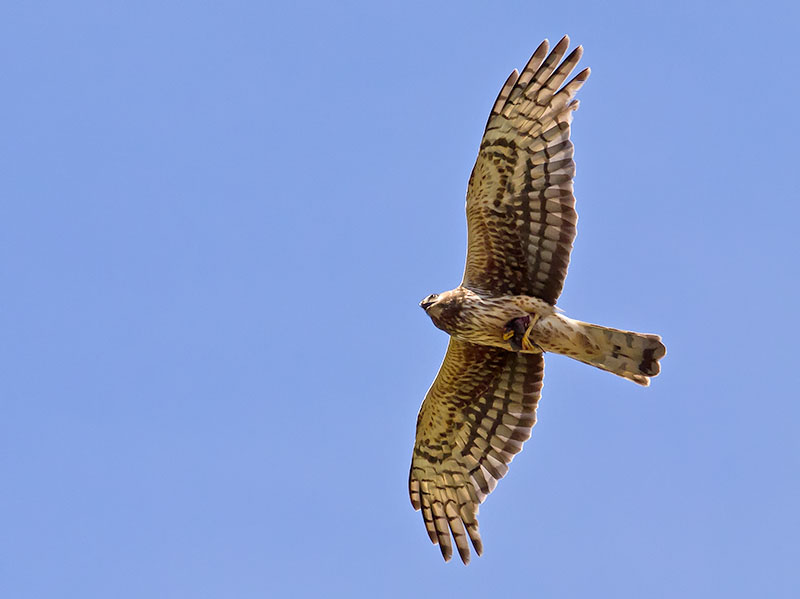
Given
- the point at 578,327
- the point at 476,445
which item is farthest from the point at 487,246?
the point at 476,445

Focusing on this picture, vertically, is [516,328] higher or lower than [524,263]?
lower

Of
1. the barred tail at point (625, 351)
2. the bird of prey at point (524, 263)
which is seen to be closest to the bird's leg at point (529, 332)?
the bird of prey at point (524, 263)

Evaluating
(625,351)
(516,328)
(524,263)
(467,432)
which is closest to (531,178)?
(524,263)

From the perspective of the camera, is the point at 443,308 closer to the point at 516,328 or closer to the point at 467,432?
the point at 516,328

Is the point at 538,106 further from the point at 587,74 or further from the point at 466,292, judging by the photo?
the point at 466,292

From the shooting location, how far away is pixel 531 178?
11.3 m

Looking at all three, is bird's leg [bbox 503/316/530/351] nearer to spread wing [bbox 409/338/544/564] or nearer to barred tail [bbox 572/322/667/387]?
barred tail [bbox 572/322/667/387]

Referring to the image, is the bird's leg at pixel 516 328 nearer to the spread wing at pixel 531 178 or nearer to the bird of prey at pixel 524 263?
the bird of prey at pixel 524 263

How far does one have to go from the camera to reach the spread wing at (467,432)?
12.3 metres

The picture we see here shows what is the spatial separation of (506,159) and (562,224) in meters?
0.81

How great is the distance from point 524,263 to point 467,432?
6.84 ft

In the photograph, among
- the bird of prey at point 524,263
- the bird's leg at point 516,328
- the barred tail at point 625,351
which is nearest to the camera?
the barred tail at point 625,351

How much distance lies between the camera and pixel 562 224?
11.4 meters

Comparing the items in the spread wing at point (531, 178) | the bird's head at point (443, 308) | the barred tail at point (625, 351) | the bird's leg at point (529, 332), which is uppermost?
the spread wing at point (531, 178)
